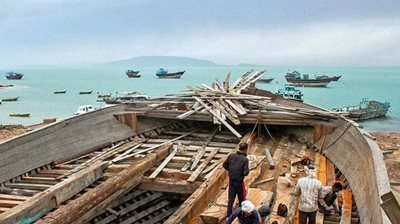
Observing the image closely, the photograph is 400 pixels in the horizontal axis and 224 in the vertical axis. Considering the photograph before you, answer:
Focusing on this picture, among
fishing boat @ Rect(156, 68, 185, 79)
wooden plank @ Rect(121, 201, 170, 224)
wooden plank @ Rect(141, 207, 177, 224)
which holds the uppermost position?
wooden plank @ Rect(121, 201, 170, 224)

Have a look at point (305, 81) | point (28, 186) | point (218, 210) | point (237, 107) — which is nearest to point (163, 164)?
point (28, 186)

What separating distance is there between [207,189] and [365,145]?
350cm

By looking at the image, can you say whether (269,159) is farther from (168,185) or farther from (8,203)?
(8,203)

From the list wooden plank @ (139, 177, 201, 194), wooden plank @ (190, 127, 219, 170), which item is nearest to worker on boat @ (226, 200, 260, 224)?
wooden plank @ (139, 177, 201, 194)

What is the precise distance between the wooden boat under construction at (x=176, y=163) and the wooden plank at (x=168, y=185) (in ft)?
0.08

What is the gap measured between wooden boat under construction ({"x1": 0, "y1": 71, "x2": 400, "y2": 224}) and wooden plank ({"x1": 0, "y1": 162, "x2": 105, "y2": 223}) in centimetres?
2

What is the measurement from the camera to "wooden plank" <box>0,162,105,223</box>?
20.2 feet

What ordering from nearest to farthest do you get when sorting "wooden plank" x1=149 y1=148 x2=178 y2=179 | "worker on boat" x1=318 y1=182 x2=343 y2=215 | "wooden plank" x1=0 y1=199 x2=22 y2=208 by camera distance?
1. "worker on boat" x1=318 y1=182 x2=343 y2=215
2. "wooden plank" x1=0 y1=199 x2=22 y2=208
3. "wooden plank" x1=149 y1=148 x2=178 y2=179

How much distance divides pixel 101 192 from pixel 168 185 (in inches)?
66.0

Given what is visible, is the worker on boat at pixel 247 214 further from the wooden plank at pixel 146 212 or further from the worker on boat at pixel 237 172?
the wooden plank at pixel 146 212

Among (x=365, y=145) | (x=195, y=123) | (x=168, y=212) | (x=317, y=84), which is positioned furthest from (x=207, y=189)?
(x=317, y=84)

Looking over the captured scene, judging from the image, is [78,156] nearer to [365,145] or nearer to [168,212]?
[168,212]

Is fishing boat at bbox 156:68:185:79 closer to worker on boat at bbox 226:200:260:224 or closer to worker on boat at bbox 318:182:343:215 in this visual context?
worker on boat at bbox 318:182:343:215

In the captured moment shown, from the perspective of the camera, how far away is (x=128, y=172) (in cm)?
805
